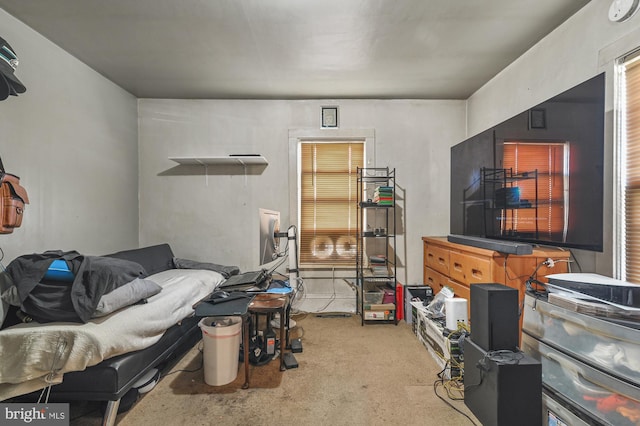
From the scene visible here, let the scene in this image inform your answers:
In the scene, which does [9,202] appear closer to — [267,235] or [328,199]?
[267,235]

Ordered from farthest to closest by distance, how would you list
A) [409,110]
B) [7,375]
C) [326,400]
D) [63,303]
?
1. [409,110]
2. [326,400]
3. [63,303]
4. [7,375]

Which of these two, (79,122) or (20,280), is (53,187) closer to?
(79,122)

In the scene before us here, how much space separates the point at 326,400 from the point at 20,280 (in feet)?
6.69

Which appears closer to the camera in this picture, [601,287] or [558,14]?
[601,287]

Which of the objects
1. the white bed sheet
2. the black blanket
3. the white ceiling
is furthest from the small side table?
the white ceiling

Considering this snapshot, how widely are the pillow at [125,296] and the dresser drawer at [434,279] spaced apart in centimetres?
269

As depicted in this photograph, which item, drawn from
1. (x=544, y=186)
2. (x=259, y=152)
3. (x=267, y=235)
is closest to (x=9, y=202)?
(x=267, y=235)

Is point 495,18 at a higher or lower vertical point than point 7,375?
higher

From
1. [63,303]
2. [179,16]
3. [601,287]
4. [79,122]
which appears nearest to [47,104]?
[79,122]

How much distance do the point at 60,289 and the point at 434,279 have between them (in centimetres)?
325

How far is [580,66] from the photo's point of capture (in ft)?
6.45

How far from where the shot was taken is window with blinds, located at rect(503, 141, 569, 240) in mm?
1826

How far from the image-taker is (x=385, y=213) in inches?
139

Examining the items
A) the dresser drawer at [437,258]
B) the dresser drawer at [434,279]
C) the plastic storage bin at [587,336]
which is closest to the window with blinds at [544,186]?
the plastic storage bin at [587,336]
